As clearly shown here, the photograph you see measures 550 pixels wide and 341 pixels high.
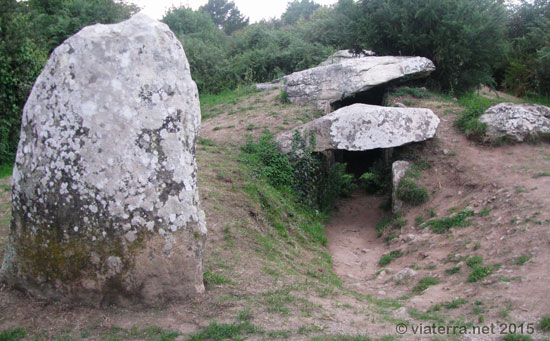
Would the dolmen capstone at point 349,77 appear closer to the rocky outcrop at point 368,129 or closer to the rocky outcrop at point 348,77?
the rocky outcrop at point 348,77

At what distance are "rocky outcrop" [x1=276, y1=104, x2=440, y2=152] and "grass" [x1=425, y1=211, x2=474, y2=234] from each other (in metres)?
A: 2.13

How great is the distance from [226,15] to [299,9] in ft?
32.1

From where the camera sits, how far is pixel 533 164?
8.58 m

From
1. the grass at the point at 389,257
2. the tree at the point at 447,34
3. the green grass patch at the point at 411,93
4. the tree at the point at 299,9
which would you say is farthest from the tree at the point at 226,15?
the grass at the point at 389,257

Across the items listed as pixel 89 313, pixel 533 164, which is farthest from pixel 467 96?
pixel 89 313

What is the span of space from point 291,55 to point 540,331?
15.6 meters

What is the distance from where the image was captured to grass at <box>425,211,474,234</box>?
752 cm

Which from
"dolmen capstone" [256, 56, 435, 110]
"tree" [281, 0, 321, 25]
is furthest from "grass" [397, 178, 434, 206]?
"tree" [281, 0, 321, 25]

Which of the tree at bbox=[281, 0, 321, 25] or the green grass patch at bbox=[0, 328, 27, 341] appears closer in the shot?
the green grass patch at bbox=[0, 328, 27, 341]

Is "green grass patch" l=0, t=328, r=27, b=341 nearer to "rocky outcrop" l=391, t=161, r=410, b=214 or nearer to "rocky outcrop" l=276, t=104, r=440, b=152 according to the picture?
"rocky outcrop" l=276, t=104, r=440, b=152

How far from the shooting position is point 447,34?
13.4m

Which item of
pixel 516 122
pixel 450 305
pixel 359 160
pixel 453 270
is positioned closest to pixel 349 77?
pixel 359 160

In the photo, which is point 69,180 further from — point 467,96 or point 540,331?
point 467,96

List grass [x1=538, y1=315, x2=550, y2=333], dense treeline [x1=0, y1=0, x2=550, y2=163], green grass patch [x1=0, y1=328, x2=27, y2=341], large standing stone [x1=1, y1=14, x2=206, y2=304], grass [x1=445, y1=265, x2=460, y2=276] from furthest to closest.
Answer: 1. dense treeline [x1=0, y1=0, x2=550, y2=163]
2. grass [x1=445, y1=265, x2=460, y2=276]
3. grass [x1=538, y1=315, x2=550, y2=333]
4. large standing stone [x1=1, y1=14, x2=206, y2=304]
5. green grass patch [x1=0, y1=328, x2=27, y2=341]
